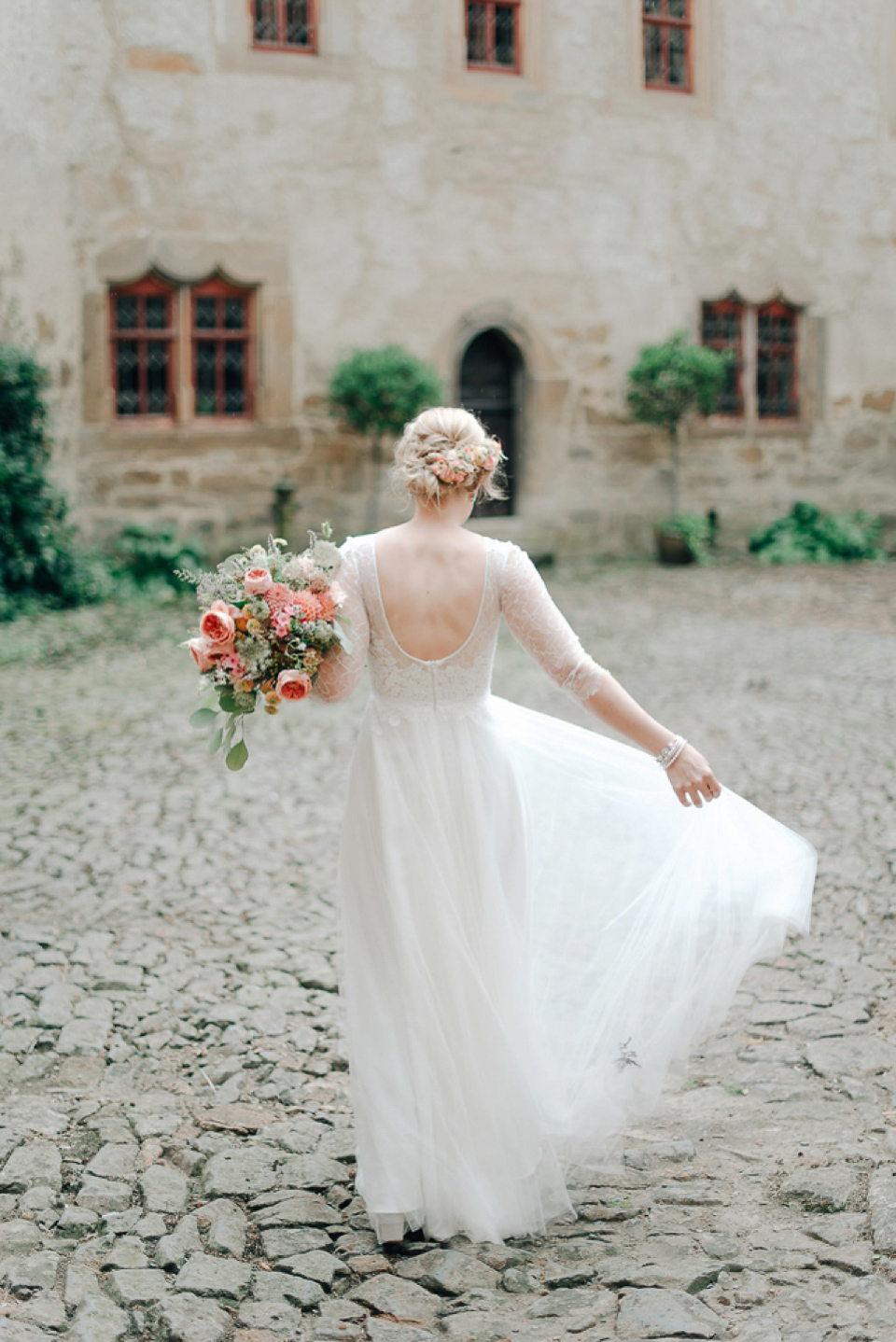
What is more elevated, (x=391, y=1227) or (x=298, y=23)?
(x=298, y=23)

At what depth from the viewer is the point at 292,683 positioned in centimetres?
275

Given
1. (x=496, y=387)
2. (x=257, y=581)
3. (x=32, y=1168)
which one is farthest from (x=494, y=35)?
(x=32, y=1168)

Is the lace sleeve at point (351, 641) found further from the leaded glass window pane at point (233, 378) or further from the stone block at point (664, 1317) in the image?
the leaded glass window pane at point (233, 378)

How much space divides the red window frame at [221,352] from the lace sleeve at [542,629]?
956 cm

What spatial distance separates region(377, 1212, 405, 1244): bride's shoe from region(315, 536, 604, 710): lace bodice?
3.49 ft

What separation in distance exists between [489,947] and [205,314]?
33.0 feet

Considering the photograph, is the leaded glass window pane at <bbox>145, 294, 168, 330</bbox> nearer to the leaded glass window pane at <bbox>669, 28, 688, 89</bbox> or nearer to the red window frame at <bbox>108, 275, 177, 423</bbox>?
the red window frame at <bbox>108, 275, 177, 423</bbox>

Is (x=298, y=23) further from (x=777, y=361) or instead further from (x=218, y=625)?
(x=218, y=625)

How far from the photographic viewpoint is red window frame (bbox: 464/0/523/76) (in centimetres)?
1261

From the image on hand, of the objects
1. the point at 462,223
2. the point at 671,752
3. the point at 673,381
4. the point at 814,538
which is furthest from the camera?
the point at 814,538

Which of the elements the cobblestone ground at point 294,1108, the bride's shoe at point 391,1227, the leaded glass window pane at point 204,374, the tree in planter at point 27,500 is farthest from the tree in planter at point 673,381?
the bride's shoe at point 391,1227

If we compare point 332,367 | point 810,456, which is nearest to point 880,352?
point 810,456

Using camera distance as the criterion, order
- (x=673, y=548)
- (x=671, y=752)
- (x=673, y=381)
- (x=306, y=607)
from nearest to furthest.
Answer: (x=306, y=607)
(x=671, y=752)
(x=673, y=381)
(x=673, y=548)

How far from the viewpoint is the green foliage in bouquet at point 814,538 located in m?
14.1
